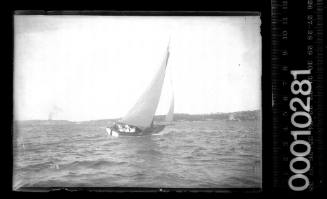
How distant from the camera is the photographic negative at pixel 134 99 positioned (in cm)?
224

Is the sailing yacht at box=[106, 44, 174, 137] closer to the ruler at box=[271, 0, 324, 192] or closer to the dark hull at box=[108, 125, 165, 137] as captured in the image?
the dark hull at box=[108, 125, 165, 137]

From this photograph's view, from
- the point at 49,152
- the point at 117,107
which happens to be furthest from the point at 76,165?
the point at 117,107

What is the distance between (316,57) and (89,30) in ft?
3.78

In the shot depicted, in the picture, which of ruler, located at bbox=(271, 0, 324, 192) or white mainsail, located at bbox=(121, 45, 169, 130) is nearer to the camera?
ruler, located at bbox=(271, 0, 324, 192)

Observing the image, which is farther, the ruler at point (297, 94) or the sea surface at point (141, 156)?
the sea surface at point (141, 156)

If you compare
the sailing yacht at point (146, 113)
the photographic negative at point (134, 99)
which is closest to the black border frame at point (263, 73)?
the photographic negative at point (134, 99)

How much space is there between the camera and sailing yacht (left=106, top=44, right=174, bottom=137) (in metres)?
2.25

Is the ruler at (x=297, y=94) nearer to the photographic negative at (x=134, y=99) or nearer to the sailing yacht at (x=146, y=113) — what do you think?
the photographic negative at (x=134, y=99)

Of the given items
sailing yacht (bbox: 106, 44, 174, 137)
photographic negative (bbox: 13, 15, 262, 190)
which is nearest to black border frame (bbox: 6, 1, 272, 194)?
photographic negative (bbox: 13, 15, 262, 190)

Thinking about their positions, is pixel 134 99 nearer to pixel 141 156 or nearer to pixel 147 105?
pixel 147 105

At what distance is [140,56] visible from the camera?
7.44 ft

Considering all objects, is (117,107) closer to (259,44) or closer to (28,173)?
(28,173)

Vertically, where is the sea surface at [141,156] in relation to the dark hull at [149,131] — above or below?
below

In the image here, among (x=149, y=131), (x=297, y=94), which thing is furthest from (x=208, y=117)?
(x=297, y=94)
